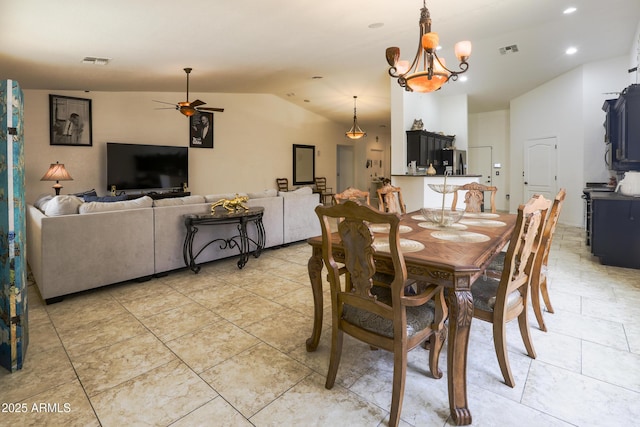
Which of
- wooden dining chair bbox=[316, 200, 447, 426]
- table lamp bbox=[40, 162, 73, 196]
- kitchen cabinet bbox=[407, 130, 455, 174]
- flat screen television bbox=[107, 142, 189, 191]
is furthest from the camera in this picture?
kitchen cabinet bbox=[407, 130, 455, 174]

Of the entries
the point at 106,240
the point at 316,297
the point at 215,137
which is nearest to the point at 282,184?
the point at 215,137

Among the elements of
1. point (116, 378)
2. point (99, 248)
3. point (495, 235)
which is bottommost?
point (116, 378)

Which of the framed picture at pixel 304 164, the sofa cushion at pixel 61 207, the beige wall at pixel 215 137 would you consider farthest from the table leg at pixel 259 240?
the framed picture at pixel 304 164

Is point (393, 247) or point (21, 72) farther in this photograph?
point (21, 72)

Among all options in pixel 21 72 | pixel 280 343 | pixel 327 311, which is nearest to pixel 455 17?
pixel 327 311

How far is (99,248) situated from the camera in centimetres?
312

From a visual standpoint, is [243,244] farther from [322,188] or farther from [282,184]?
[322,188]

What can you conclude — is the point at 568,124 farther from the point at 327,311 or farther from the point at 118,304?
the point at 118,304

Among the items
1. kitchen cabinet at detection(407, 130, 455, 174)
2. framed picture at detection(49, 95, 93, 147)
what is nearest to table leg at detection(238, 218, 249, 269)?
kitchen cabinet at detection(407, 130, 455, 174)

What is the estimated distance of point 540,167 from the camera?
7527 mm

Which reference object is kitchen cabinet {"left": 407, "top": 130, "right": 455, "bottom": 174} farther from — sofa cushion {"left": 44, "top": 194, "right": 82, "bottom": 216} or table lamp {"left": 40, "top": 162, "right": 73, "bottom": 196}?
table lamp {"left": 40, "top": 162, "right": 73, "bottom": 196}

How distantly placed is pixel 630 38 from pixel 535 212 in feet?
19.8

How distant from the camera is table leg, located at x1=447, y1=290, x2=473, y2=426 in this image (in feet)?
4.72

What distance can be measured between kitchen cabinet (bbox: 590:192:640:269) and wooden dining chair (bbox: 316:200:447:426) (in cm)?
343
